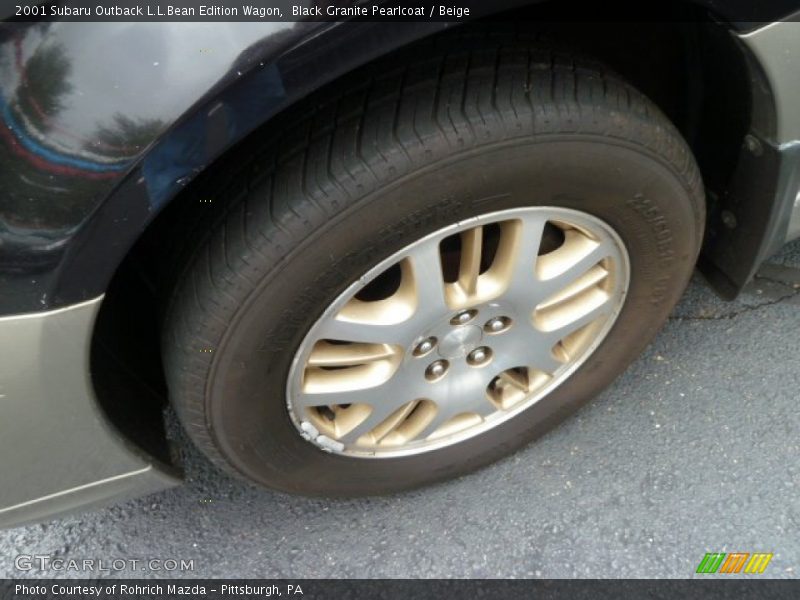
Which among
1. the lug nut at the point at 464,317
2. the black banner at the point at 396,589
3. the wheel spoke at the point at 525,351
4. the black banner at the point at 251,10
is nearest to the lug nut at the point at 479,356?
the wheel spoke at the point at 525,351

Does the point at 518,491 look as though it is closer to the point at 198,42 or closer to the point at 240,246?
the point at 240,246

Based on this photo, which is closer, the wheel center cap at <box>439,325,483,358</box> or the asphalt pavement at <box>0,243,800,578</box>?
the wheel center cap at <box>439,325,483,358</box>

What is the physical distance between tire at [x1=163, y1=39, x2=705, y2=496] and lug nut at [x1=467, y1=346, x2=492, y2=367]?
37 cm

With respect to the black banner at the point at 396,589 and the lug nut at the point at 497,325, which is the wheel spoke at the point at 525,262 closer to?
the lug nut at the point at 497,325

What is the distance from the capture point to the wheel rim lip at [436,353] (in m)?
1.33

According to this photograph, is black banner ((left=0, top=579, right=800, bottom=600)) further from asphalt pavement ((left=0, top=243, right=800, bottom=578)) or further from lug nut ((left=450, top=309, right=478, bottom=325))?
lug nut ((left=450, top=309, right=478, bottom=325))

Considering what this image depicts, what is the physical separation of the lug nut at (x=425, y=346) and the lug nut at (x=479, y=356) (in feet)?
0.41

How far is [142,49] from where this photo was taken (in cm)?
99

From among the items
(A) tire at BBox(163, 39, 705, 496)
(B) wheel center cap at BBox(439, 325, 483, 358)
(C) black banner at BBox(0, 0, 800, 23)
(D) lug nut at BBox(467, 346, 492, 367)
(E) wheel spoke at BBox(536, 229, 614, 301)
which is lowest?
(D) lug nut at BBox(467, 346, 492, 367)

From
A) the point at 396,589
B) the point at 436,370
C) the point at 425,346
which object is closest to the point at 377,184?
the point at 425,346

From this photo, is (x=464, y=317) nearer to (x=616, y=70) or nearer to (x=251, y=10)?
(x=616, y=70)

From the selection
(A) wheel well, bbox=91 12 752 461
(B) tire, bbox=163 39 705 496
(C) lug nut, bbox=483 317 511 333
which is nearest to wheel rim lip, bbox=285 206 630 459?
(B) tire, bbox=163 39 705 496

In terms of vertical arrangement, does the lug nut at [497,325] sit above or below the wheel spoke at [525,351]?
above

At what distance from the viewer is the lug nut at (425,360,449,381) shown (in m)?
1.59
